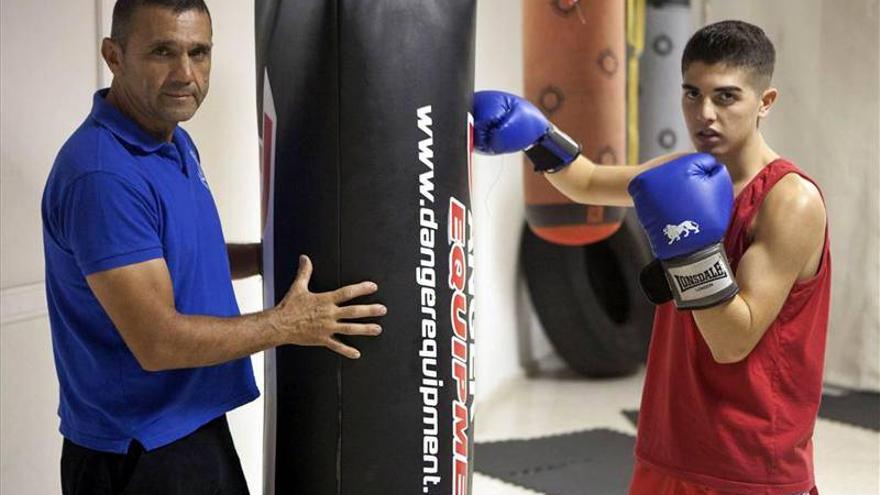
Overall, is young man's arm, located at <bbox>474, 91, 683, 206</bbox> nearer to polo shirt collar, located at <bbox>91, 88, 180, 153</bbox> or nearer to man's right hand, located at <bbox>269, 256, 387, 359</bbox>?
man's right hand, located at <bbox>269, 256, 387, 359</bbox>

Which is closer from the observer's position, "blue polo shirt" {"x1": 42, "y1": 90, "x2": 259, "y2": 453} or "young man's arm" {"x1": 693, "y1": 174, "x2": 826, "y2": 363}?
"blue polo shirt" {"x1": 42, "y1": 90, "x2": 259, "y2": 453}

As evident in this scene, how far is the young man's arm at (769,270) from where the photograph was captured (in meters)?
2.02

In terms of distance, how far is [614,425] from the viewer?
484 centimetres

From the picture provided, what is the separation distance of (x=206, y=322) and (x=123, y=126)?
0.36 meters

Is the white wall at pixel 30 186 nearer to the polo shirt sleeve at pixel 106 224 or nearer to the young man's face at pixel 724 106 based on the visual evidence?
the polo shirt sleeve at pixel 106 224

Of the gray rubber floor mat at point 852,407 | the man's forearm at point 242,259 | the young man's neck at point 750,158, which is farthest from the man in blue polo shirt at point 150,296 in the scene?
the gray rubber floor mat at point 852,407

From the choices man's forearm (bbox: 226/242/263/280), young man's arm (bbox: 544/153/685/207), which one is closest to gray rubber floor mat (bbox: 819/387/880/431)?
young man's arm (bbox: 544/153/685/207)

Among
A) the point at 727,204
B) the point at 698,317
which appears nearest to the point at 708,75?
the point at 727,204

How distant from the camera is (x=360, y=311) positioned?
191cm

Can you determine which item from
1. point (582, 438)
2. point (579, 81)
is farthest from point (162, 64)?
point (582, 438)

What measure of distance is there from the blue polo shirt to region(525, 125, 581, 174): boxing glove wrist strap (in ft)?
2.71

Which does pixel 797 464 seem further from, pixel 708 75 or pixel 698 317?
pixel 708 75

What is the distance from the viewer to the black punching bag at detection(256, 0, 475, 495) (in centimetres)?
190

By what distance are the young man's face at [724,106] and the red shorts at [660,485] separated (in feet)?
2.07
